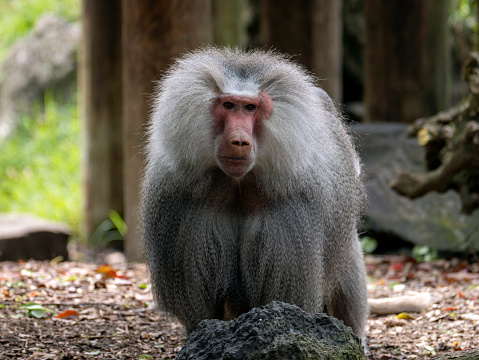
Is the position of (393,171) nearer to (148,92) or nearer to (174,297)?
(148,92)

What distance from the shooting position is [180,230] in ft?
10.6

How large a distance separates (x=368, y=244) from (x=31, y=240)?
3130mm

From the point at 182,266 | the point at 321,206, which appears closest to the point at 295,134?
the point at 321,206

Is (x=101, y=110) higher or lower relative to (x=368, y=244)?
higher

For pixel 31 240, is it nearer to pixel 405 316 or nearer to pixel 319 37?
pixel 319 37

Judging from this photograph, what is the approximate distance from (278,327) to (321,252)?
0.77m

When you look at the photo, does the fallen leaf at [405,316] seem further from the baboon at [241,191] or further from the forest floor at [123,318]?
the baboon at [241,191]

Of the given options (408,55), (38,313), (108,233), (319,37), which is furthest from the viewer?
(408,55)

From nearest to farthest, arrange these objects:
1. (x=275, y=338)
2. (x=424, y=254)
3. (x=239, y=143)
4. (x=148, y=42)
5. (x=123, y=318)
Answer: (x=275, y=338) → (x=239, y=143) → (x=123, y=318) → (x=148, y=42) → (x=424, y=254)

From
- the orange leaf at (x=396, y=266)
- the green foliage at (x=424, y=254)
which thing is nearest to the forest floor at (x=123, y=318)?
the orange leaf at (x=396, y=266)

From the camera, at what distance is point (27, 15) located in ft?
44.4

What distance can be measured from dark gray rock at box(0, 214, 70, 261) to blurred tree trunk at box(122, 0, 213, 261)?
1200 millimetres

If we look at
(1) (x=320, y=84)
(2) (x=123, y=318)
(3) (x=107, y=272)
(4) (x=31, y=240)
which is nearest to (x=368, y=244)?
(1) (x=320, y=84)

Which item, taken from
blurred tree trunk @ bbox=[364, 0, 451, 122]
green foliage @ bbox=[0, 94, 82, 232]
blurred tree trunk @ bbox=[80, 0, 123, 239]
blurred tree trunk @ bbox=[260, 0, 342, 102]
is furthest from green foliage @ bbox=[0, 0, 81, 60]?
blurred tree trunk @ bbox=[260, 0, 342, 102]
